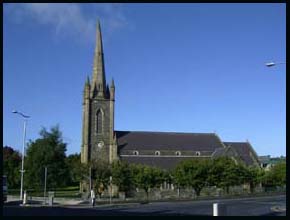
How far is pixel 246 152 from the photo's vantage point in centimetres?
12031

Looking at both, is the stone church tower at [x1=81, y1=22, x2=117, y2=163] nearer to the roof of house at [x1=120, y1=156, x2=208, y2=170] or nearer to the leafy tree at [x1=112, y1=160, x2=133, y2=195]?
the roof of house at [x1=120, y1=156, x2=208, y2=170]

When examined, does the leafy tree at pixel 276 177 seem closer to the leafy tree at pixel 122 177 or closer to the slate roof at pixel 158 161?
the slate roof at pixel 158 161

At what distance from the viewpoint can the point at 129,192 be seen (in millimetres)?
79938

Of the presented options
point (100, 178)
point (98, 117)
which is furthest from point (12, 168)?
point (100, 178)

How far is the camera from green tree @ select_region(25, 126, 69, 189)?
277 ft

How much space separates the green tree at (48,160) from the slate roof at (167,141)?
69.3 ft

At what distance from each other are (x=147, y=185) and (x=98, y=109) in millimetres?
33202

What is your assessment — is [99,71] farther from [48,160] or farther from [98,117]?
[48,160]

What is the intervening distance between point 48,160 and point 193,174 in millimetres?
23278

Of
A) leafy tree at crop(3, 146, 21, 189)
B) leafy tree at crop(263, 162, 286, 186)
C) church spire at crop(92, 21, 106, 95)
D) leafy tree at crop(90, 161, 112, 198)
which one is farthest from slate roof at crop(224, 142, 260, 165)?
leafy tree at crop(90, 161, 112, 198)

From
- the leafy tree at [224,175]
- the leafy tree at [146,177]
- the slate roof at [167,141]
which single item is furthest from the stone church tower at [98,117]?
the leafy tree at [224,175]

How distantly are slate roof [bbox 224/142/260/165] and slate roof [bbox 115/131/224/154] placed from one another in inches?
162

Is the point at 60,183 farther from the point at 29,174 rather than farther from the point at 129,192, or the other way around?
the point at 129,192

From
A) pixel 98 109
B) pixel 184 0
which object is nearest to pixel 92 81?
pixel 98 109
